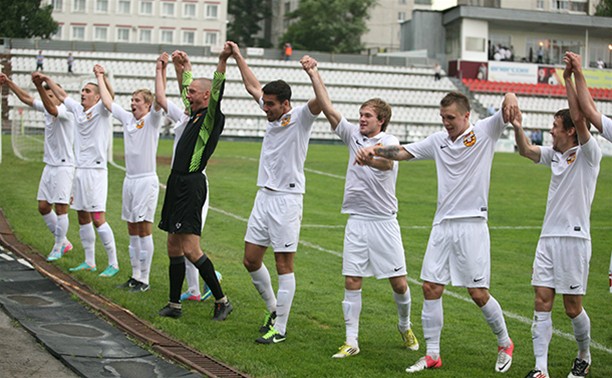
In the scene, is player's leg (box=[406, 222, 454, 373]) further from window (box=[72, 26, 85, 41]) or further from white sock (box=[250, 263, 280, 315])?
window (box=[72, 26, 85, 41])

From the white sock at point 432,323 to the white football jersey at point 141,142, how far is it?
4609 millimetres

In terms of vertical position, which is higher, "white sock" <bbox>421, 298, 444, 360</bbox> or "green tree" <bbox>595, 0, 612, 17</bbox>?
"green tree" <bbox>595, 0, 612, 17</bbox>

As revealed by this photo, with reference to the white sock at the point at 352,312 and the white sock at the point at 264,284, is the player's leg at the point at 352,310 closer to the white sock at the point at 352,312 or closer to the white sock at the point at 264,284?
the white sock at the point at 352,312

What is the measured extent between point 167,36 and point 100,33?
21.6 feet

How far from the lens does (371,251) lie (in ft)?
28.1

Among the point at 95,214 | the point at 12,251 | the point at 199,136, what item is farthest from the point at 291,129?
the point at 12,251

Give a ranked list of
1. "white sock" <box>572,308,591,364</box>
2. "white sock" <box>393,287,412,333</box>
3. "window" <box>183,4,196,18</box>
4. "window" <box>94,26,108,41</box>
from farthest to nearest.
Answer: "window" <box>183,4,196,18</box>, "window" <box>94,26,108,41</box>, "white sock" <box>393,287,412,333</box>, "white sock" <box>572,308,591,364</box>

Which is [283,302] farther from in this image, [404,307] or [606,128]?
[606,128]

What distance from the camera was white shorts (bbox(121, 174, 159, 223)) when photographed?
37.3 ft

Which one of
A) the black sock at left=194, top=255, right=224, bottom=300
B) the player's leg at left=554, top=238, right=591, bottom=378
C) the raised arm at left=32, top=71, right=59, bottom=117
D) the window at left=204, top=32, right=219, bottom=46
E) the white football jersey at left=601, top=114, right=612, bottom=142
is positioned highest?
the window at left=204, top=32, right=219, bottom=46

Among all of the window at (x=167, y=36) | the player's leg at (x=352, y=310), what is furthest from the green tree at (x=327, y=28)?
the player's leg at (x=352, y=310)

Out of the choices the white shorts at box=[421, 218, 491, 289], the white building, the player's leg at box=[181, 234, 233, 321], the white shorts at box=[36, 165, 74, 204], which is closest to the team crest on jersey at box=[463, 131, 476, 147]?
the white shorts at box=[421, 218, 491, 289]

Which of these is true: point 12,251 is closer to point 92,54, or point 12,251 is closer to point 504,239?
point 504,239

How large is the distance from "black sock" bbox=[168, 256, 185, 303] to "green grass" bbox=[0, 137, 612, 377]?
239 mm
